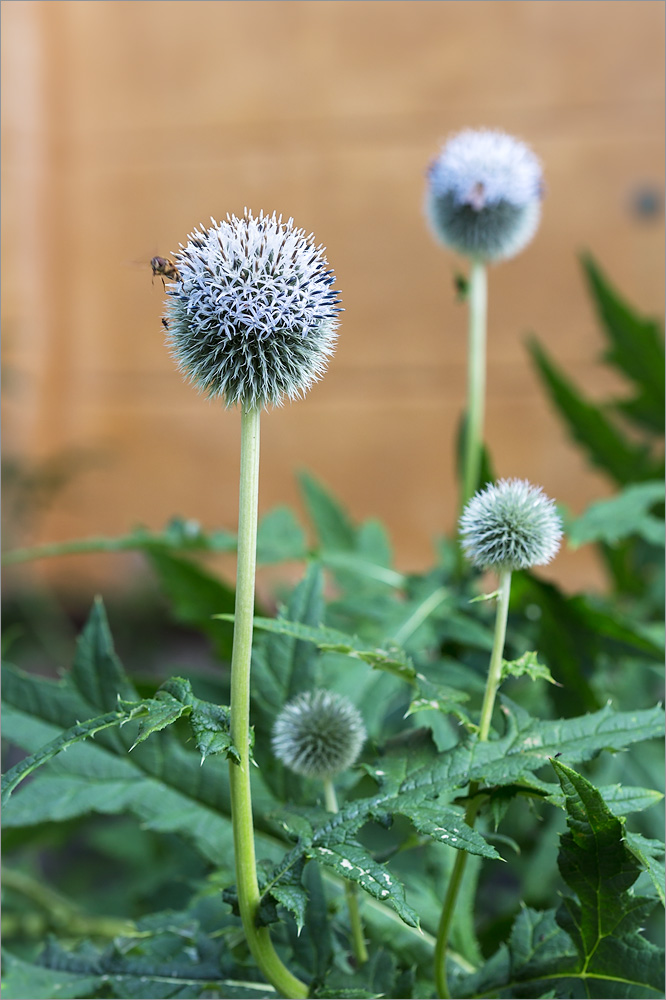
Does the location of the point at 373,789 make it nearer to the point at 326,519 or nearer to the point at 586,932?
the point at 326,519

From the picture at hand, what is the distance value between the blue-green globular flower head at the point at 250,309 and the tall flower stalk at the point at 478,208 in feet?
2.43

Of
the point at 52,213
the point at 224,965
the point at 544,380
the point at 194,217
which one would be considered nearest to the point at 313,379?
the point at 224,965

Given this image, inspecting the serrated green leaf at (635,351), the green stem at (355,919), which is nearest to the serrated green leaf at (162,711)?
the green stem at (355,919)

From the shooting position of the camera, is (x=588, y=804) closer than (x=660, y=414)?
Yes

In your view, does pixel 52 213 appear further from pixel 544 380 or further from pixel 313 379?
pixel 313 379

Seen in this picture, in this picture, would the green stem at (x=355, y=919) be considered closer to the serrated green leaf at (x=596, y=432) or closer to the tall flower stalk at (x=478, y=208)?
the tall flower stalk at (x=478, y=208)

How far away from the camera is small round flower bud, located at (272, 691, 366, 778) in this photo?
3.05 feet

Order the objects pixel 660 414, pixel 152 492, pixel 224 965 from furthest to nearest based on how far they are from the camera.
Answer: pixel 152 492, pixel 660 414, pixel 224 965

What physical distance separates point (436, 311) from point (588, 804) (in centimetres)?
438

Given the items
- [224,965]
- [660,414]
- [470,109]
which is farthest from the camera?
[470,109]

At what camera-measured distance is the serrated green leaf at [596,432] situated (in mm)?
1860

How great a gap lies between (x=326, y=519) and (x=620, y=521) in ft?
2.17

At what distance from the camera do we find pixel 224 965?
893 mm

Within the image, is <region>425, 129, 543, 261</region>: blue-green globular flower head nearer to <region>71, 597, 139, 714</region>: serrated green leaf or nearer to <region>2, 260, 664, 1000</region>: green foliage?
<region>2, 260, 664, 1000</region>: green foliage
